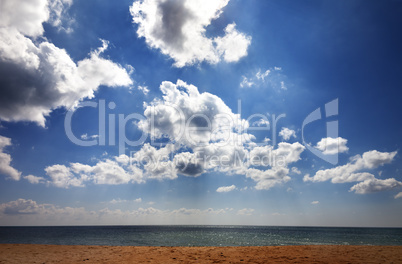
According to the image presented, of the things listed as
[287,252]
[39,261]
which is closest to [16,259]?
[39,261]

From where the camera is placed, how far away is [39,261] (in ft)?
44.9

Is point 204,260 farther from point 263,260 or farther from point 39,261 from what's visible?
point 39,261

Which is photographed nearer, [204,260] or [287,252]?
[204,260]

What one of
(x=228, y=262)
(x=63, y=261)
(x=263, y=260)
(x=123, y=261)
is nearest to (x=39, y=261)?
(x=63, y=261)

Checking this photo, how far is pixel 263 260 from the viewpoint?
43.5 feet

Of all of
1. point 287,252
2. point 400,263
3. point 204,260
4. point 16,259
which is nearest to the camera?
point 400,263

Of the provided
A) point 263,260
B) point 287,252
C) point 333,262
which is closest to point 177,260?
point 263,260

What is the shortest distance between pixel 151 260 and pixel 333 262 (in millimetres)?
11336

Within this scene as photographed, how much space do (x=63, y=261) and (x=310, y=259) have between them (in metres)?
16.1

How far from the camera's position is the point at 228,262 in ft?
42.0

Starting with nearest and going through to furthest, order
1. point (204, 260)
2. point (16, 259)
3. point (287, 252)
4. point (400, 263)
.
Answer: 1. point (400, 263)
2. point (204, 260)
3. point (16, 259)
4. point (287, 252)

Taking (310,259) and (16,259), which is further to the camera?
(16,259)

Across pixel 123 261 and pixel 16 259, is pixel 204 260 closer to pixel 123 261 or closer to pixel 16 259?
pixel 123 261

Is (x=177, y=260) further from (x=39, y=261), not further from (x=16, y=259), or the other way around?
(x=16, y=259)
